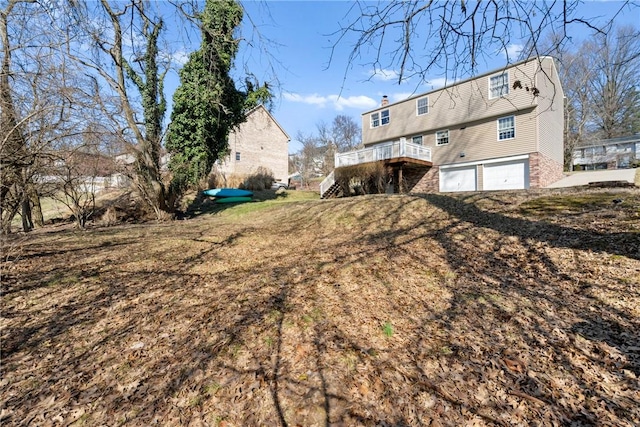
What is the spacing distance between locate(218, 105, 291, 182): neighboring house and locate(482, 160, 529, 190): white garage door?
17.9 metres

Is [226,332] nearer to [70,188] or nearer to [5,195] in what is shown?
[5,195]

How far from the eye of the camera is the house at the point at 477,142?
13.6m

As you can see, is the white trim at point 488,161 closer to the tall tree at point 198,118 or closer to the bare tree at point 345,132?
the tall tree at point 198,118

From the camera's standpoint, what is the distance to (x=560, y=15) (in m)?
2.58

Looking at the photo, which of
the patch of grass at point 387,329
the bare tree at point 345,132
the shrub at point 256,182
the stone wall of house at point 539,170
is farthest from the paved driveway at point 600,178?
the bare tree at point 345,132

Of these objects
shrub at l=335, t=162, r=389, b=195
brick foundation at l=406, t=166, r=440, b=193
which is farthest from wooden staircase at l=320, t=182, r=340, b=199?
brick foundation at l=406, t=166, r=440, b=193

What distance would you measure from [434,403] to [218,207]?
14204mm

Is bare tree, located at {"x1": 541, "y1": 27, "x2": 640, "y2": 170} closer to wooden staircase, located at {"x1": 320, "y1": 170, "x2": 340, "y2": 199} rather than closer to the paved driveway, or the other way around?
the paved driveway

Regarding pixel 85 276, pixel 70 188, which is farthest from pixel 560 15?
pixel 70 188

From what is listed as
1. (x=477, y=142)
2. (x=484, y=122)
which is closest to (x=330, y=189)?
(x=477, y=142)

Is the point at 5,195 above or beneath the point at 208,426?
above

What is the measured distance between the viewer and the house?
1359 centimetres

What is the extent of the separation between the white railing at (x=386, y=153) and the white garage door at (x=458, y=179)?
132 centimetres

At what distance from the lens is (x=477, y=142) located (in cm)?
1523
